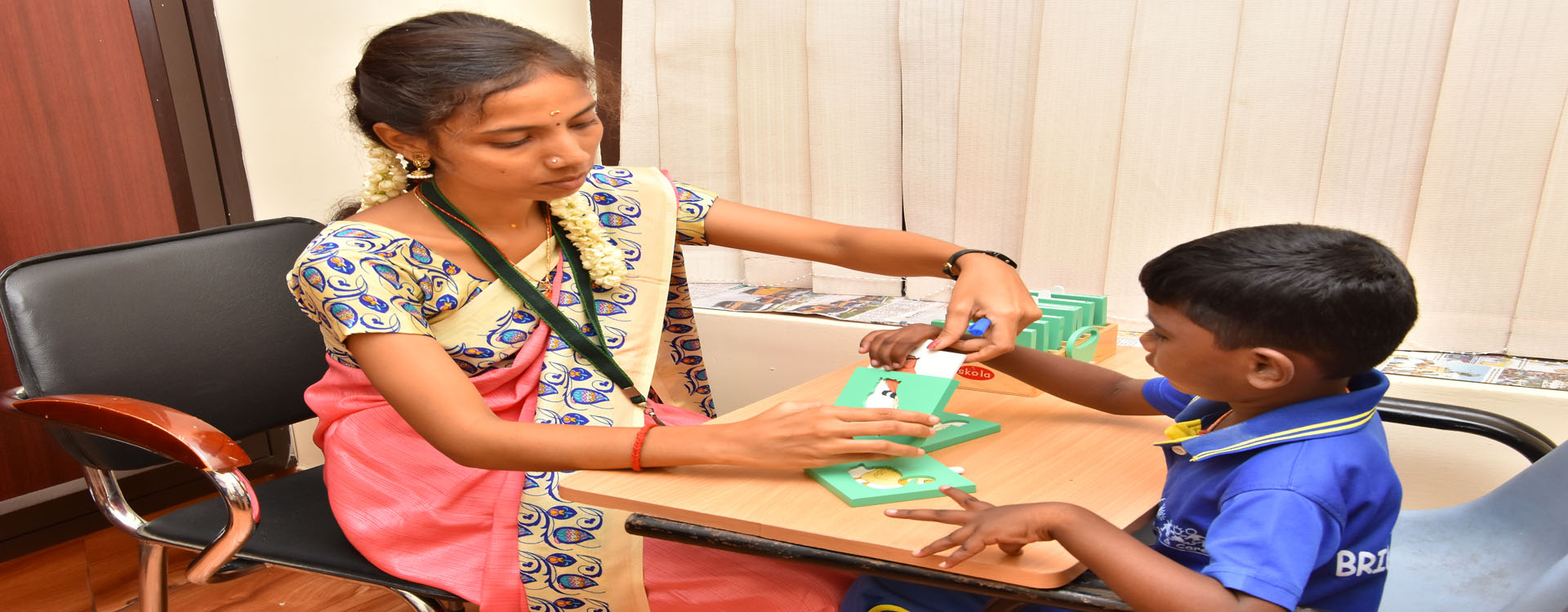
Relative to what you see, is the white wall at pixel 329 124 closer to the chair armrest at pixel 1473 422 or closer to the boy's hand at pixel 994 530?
the chair armrest at pixel 1473 422

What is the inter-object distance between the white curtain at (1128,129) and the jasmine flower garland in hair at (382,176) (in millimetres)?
1140

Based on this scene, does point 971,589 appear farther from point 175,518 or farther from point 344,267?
point 175,518

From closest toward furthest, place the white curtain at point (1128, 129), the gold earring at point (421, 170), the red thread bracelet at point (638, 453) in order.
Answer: the red thread bracelet at point (638, 453), the gold earring at point (421, 170), the white curtain at point (1128, 129)

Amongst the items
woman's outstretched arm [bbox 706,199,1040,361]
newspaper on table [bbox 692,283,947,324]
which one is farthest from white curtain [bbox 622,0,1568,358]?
woman's outstretched arm [bbox 706,199,1040,361]

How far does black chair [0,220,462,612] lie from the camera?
1404 mm

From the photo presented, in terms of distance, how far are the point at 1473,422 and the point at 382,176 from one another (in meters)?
1.59

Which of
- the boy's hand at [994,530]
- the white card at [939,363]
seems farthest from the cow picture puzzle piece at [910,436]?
the boy's hand at [994,530]

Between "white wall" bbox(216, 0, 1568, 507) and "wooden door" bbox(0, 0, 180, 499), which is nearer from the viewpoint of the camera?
"wooden door" bbox(0, 0, 180, 499)

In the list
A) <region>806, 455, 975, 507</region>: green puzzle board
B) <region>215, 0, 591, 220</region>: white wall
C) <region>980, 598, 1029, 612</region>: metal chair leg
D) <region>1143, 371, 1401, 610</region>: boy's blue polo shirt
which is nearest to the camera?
<region>1143, 371, 1401, 610</region>: boy's blue polo shirt

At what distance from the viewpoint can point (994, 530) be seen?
38.2 inches

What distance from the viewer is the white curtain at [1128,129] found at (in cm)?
174

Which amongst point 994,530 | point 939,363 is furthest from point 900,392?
point 994,530

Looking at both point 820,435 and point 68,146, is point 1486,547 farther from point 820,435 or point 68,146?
point 68,146

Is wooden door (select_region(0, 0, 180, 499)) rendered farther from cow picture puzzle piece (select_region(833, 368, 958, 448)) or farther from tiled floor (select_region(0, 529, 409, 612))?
cow picture puzzle piece (select_region(833, 368, 958, 448))
